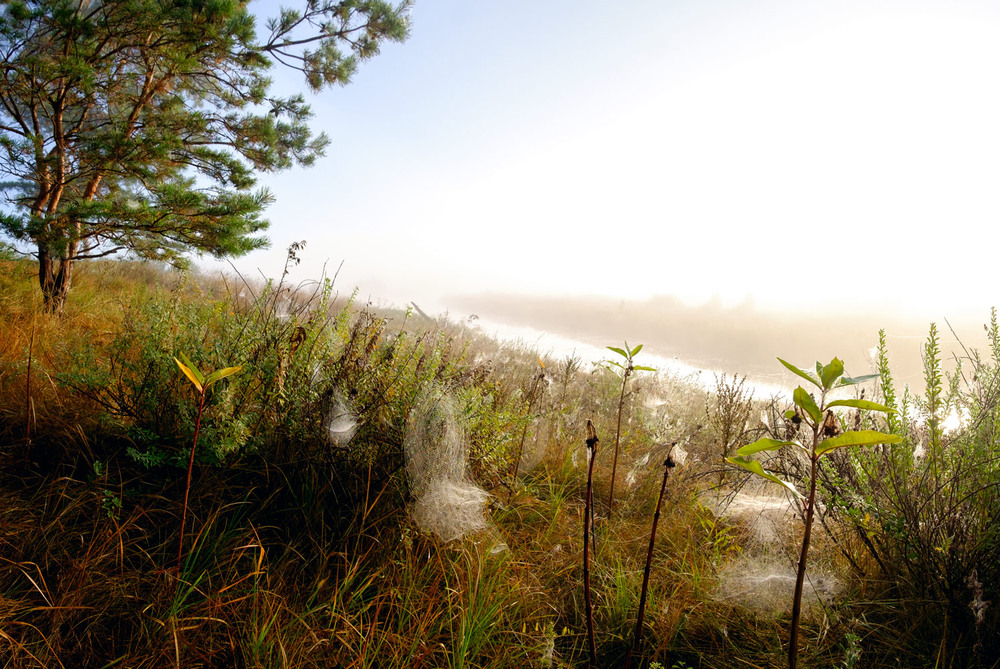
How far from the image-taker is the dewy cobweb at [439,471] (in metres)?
1.88

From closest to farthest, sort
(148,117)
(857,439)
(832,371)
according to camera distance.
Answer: (857,439) < (832,371) < (148,117)

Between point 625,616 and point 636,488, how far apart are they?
1.42 m

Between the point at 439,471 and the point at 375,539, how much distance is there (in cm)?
37

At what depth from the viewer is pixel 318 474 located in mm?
2004

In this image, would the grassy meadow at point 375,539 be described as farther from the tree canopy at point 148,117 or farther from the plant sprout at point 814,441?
the tree canopy at point 148,117

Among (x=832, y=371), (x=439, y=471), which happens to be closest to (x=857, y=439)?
(x=832, y=371)

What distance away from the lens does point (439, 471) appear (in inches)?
77.7

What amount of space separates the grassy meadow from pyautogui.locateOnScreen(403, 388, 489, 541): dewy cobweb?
2cm

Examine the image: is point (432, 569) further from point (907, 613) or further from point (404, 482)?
point (907, 613)

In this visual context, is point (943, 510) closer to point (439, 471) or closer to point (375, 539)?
point (439, 471)

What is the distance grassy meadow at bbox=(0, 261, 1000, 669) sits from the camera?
1.48 meters

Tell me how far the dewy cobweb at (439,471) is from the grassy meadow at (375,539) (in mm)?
18

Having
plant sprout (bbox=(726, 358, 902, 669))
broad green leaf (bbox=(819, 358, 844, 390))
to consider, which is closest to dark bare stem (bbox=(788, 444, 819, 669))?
plant sprout (bbox=(726, 358, 902, 669))

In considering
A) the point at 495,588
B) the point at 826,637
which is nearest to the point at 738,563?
the point at 826,637
